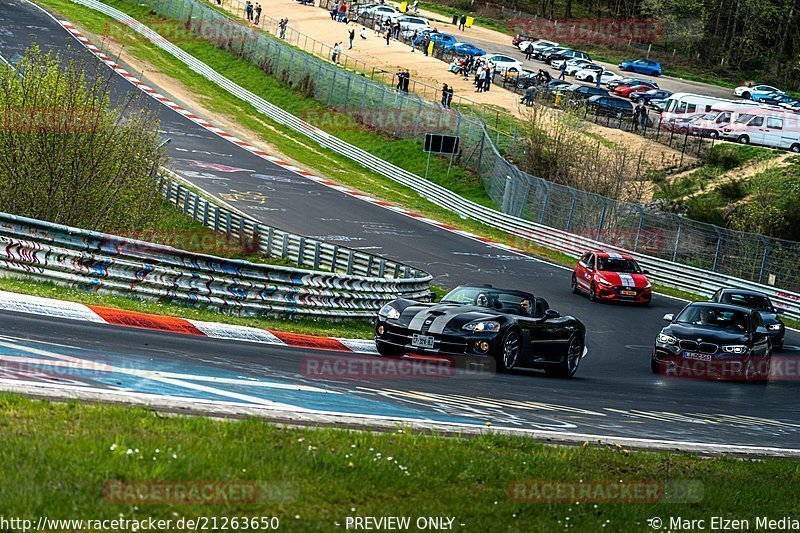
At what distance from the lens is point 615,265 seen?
30922mm

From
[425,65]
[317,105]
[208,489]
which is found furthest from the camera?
[425,65]

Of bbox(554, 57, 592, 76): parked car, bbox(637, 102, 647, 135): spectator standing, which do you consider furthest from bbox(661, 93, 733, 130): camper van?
bbox(554, 57, 592, 76): parked car

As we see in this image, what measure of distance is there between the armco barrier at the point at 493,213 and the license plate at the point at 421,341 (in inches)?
815

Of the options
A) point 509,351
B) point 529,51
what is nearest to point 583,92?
point 529,51

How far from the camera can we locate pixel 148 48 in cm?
6969

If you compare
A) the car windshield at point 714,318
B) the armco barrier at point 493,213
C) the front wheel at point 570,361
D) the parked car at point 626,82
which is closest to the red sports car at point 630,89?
the parked car at point 626,82

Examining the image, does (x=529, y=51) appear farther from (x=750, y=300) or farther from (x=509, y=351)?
(x=509, y=351)

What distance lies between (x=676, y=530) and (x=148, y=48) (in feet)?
220

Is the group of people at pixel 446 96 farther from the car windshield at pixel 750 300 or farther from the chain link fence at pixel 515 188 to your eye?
the car windshield at pixel 750 300

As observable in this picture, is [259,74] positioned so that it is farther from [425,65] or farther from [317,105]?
[425,65]

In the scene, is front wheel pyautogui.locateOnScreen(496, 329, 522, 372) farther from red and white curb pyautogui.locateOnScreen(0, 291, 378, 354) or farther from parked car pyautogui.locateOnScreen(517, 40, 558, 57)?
parked car pyautogui.locateOnScreen(517, 40, 558, 57)

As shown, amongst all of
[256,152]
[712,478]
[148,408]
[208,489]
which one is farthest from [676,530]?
[256,152]

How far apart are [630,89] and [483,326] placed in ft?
214

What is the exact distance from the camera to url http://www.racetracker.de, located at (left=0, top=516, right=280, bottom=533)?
5.26 meters
